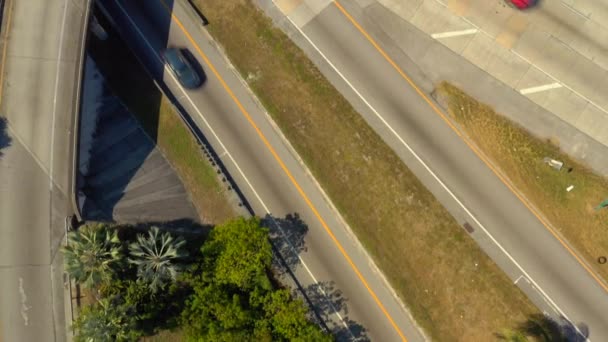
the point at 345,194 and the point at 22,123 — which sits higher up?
the point at 22,123

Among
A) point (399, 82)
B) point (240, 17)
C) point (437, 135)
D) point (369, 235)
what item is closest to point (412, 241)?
point (369, 235)

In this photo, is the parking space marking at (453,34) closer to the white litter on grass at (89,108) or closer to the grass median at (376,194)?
the grass median at (376,194)

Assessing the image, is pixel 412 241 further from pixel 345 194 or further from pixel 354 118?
pixel 354 118

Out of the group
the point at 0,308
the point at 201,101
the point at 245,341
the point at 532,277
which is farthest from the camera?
the point at 201,101

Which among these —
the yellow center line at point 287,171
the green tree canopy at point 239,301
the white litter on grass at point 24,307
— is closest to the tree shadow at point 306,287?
the yellow center line at point 287,171

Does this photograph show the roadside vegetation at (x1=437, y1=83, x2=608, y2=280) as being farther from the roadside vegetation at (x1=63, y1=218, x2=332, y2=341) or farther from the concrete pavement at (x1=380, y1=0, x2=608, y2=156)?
the roadside vegetation at (x1=63, y1=218, x2=332, y2=341)

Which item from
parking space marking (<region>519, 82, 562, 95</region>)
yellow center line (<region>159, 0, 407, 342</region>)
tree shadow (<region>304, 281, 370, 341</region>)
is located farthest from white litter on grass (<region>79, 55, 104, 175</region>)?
parking space marking (<region>519, 82, 562, 95</region>)
